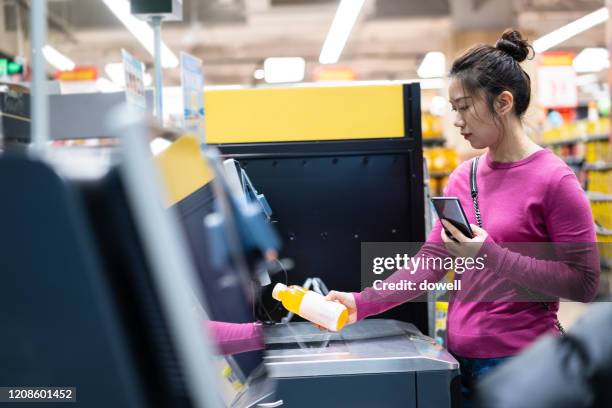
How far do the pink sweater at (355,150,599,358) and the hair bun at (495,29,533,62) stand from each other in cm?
29

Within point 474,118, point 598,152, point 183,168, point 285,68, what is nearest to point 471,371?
point 474,118

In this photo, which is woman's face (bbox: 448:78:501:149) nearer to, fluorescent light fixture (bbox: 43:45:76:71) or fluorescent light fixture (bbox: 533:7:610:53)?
fluorescent light fixture (bbox: 533:7:610:53)

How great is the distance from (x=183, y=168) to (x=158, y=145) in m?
0.09

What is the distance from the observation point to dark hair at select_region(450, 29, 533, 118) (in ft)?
5.73

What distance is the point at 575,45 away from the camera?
48.9ft

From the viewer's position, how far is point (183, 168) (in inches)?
30.3

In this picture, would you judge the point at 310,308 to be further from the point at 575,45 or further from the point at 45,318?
the point at 575,45

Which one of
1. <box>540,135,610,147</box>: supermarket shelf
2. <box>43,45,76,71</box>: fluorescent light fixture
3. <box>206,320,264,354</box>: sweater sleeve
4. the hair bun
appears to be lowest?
<box>206,320,264,354</box>: sweater sleeve

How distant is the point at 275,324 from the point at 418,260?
490mm

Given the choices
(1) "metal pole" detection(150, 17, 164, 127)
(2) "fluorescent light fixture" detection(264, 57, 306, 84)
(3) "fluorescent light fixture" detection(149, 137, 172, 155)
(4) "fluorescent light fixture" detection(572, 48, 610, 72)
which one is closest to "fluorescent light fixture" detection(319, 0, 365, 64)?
(2) "fluorescent light fixture" detection(264, 57, 306, 84)

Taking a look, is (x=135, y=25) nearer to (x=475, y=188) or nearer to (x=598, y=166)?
(x=598, y=166)

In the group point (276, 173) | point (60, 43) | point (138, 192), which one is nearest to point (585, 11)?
point (60, 43)

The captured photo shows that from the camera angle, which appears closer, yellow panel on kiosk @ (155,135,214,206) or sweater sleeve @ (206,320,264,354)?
yellow panel on kiosk @ (155,135,214,206)

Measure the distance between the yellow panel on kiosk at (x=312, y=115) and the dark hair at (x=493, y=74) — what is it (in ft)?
1.85
